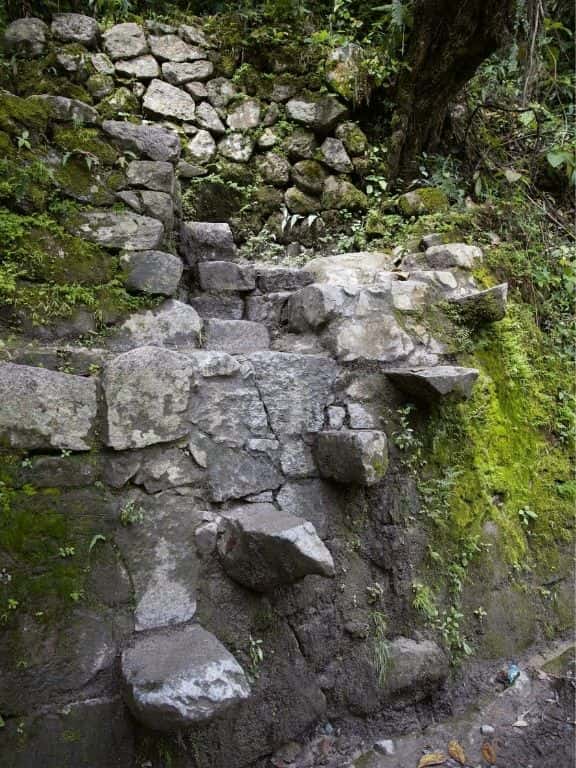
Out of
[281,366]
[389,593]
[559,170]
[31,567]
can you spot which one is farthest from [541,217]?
[31,567]

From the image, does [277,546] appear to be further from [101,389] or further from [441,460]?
[441,460]

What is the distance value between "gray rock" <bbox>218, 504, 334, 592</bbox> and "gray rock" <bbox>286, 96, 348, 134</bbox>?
3.62 meters

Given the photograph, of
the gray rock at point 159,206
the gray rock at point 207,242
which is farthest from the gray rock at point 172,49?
the gray rock at point 159,206

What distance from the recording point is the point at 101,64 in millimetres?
4367

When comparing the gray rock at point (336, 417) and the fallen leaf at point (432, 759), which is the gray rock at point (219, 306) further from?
the fallen leaf at point (432, 759)

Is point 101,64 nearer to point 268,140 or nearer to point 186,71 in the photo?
point 186,71

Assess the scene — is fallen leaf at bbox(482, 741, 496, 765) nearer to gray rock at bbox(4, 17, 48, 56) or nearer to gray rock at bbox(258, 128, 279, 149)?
gray rock at bbox(258, 128, 279, 149)

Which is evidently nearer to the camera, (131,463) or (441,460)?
(131,463)

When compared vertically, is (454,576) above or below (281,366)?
below

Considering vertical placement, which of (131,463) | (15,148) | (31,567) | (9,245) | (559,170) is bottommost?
(31,567)

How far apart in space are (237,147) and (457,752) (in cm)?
441

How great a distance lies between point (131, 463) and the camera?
2.07m

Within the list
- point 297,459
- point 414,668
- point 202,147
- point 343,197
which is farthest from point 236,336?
point 202,147

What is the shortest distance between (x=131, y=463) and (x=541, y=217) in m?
3.69
